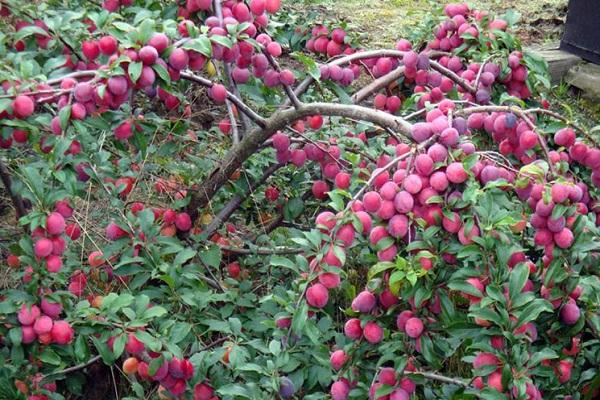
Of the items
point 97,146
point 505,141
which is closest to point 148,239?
point 97,146

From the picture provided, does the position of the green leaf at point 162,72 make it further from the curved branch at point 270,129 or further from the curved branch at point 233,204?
→ the curved branch at point 233,204

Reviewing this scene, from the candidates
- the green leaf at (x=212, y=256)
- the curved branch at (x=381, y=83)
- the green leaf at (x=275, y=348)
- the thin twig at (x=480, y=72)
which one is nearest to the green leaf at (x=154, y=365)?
the green leaf at (x=275, y=348)

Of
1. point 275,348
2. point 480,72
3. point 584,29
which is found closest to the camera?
point 275,348

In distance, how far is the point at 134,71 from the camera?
167cm

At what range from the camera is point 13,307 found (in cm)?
180

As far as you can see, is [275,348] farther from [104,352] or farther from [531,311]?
[531,311]

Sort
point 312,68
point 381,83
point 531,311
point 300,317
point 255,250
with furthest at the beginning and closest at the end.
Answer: point 255,250 < point 381,83 < point 312,68 < point 300,317 < point 531,311

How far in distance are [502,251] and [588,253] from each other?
0.28m

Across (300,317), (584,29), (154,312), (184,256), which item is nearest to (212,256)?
(184,256)

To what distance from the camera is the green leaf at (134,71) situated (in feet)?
5.47

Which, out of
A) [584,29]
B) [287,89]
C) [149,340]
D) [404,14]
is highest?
[287,89]

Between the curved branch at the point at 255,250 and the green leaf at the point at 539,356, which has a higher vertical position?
the green leaf at the point at 539,356

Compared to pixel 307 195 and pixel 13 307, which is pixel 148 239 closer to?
pixel 13 307

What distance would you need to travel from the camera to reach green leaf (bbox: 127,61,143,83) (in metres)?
1.67
